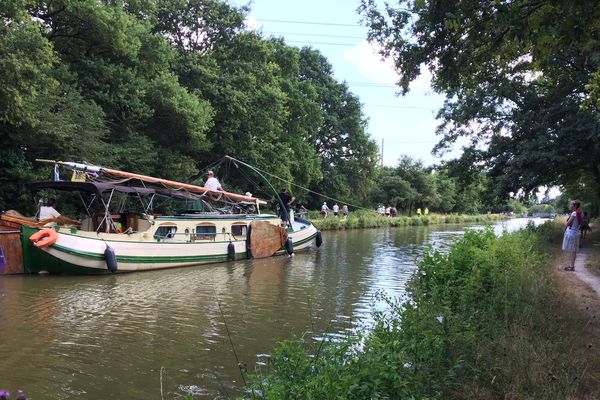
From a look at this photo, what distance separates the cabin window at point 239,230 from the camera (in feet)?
69.2

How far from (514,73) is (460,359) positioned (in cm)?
1415

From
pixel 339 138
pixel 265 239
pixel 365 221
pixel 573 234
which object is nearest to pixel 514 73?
pixel 573 234

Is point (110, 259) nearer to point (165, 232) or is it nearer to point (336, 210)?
point (165, 232)

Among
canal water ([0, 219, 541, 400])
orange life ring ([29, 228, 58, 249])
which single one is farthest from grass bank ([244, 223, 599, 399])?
orange life ring ([29, 228, 58, 249])

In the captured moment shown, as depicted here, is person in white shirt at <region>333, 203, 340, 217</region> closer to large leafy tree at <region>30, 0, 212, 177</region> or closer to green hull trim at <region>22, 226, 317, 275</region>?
large leafy tree at <region>30, 0, 212, 177</region>

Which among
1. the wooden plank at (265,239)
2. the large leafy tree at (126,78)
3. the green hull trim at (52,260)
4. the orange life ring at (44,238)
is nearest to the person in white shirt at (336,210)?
the large leafy tree at (126,78)

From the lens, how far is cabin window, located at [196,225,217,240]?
19.4 meters

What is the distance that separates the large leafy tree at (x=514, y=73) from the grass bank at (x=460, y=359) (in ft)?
11.5

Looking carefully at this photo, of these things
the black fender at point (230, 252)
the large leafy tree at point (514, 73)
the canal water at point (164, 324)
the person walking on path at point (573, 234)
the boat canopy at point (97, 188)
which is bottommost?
the canal water at point (164, 324)

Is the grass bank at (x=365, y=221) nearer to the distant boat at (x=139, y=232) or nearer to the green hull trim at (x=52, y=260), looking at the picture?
the distant boat at (x=139, y=232)

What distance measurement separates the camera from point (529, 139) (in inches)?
869

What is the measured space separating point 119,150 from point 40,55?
24.4 feet

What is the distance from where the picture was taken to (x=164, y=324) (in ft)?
32.0

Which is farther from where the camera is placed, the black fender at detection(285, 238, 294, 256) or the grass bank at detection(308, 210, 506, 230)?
the grass bank at detection(308, 210, 506, 230)
